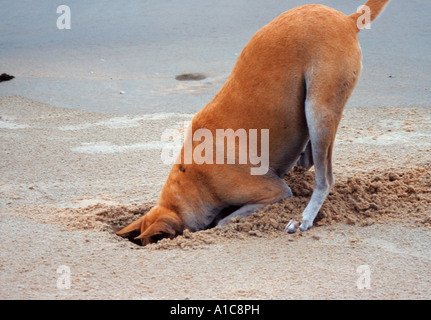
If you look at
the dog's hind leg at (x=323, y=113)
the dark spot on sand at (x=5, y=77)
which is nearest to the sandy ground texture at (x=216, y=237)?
the dog's hind leg at (x=323, y=113)

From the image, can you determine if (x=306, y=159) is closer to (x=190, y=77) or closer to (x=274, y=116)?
(x=274, y=116)

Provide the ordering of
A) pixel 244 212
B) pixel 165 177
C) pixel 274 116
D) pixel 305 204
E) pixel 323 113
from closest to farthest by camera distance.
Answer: pixel 323 113 → pixel 274 116 → pixel 244 212 → pixel 305 204 → pixel 165 177

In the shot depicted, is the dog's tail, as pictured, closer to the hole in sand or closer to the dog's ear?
the dog's ear

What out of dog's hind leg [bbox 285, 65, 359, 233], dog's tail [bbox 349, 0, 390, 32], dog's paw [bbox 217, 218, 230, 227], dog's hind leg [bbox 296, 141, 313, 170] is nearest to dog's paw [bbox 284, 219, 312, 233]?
dog's hind leg [bbox 285, 65, 359, 233]

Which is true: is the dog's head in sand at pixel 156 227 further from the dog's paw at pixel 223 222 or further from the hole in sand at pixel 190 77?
the hole in sand at pixel 190 77

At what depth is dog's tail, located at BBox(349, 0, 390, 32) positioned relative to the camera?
12.1ft

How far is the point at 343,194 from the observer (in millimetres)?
4059

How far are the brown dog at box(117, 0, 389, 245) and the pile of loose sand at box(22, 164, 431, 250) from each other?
0.11 metres

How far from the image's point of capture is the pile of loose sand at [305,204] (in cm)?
359

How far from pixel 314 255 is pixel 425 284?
0.66 metres

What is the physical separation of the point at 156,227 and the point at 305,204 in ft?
A: 3.67

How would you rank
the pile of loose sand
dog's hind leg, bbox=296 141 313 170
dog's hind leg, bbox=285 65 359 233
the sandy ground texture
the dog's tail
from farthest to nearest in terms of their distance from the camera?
dog's hind leg, bbox=296 141 313 170 → the dog's tail → the pile of loose sand → dog's hind leg, bbox=285 65 359 233 → the sandy ground texture

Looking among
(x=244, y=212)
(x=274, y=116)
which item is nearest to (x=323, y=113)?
(x=274, y=116)

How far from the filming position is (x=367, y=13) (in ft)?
12.1
